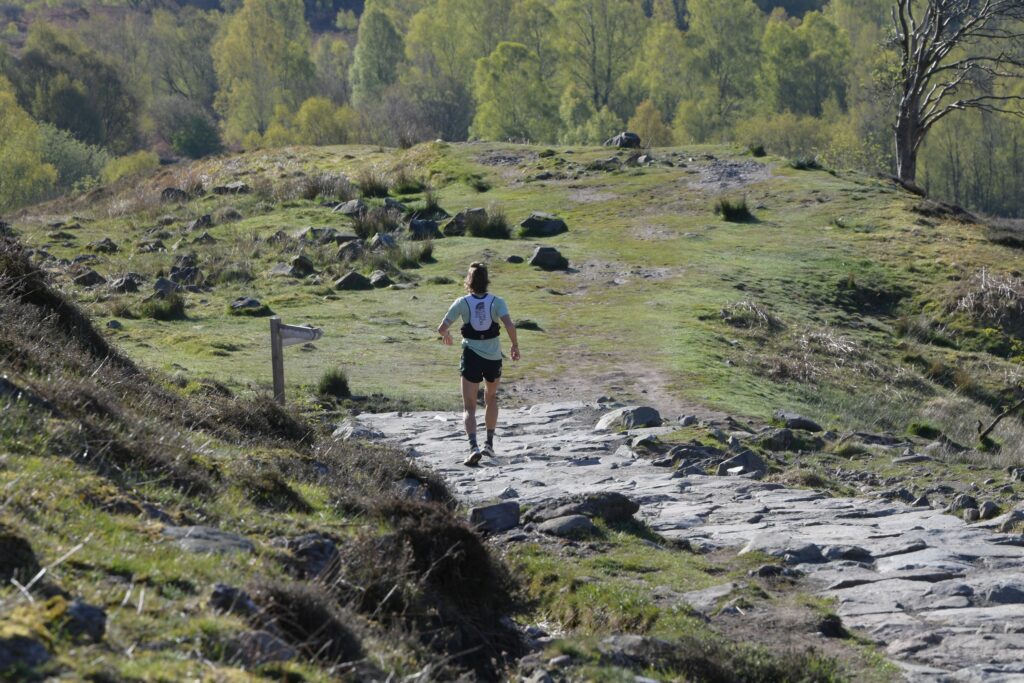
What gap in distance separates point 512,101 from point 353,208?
4971cm

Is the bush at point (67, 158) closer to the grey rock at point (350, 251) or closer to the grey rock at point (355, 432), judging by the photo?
the grey rock at point (350, 251)

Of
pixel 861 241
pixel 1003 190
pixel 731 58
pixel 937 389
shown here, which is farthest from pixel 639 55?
pixel 937 389

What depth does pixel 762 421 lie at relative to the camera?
49.2ft

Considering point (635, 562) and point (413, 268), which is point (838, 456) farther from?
point (413, 268)

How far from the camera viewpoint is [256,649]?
5008 millimetres

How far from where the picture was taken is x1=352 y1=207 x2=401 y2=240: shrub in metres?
28.6

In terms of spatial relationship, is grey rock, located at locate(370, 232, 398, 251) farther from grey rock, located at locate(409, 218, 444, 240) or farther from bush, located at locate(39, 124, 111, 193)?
bush, located at locate(39, 124, 111, 193)

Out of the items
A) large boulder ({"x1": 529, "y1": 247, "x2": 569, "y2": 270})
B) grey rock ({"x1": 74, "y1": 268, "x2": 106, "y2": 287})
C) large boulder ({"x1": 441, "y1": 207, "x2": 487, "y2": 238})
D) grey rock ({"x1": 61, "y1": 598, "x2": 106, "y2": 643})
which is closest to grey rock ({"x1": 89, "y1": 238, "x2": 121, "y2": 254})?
grey rock ({"x1": 74, "y1": 268, "x2": 106, "y2": 287})

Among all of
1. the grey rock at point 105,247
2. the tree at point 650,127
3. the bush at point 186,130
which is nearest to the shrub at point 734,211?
the grey rock at point 105,247

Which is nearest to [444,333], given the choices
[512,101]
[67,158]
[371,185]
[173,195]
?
[371,185]

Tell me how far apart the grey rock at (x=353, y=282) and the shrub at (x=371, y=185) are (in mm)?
9540

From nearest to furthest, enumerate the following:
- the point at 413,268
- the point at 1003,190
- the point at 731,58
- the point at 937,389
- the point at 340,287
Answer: the point at 937,389 → the point at 340,287 → the point at 413,268 → the point at 1003,190 → the point at 731,58

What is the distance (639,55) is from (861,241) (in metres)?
71.8

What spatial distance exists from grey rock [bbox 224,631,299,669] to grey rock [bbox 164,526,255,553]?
116 centimetres
